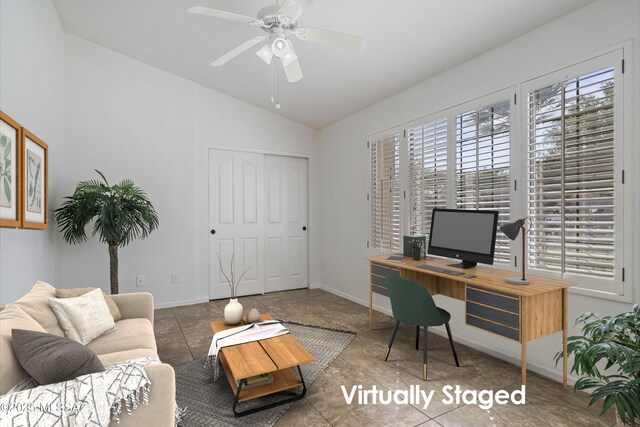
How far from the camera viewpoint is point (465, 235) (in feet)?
9.25

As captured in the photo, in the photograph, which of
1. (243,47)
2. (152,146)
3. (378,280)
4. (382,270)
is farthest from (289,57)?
(152,146)

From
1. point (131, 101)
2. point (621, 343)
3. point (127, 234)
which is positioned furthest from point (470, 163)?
point (131, 101)

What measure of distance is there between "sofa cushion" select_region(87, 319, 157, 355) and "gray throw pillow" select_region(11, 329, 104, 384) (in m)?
0.71

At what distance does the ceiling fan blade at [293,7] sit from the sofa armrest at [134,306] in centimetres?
236

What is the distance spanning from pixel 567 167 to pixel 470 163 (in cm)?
82

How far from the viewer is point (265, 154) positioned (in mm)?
5090

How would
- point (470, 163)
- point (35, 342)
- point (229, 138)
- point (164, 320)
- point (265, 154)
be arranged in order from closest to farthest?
point (35, 342)
point (470, 163)
point (164, 320)
point (229, 138)
point (265, 154)

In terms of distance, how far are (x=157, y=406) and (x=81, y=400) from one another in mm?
270

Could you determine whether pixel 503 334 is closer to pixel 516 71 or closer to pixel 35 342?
pixel 516 71

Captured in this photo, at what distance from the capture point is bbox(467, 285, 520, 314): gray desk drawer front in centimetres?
211

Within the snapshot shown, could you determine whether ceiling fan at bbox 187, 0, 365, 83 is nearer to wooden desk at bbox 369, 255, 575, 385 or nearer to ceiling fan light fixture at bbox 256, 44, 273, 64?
ceiling fan light fixture at bbox 256, 44, 273, 64

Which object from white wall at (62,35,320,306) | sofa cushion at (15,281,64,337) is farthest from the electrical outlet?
sofa cushion at (15,281,64,337)

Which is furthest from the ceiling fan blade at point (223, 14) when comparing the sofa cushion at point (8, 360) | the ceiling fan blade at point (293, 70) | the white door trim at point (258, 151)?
the white door trim at point (258, 151)

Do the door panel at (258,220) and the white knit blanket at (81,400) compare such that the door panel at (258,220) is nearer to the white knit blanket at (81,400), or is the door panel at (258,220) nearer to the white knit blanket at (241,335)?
the white knit blanket at (241,335)
